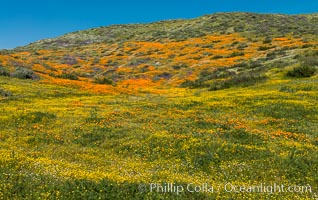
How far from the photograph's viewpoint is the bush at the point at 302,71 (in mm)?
40750

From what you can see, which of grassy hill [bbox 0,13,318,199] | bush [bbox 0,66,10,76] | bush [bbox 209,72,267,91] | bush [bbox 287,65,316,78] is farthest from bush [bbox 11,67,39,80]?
bush [bbox 287,65,316,78]

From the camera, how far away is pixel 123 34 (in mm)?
134125

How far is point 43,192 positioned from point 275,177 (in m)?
9.25

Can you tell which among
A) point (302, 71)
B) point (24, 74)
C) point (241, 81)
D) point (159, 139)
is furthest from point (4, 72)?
point (302, 71)

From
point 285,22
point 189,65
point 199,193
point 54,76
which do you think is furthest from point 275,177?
point 285,22

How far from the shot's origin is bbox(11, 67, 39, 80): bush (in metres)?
44.4

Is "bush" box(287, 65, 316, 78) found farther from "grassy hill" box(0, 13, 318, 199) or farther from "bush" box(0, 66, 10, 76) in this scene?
"bush" box(0, 66, 10, 76)

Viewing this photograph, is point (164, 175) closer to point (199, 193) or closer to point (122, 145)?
point (199, 193)

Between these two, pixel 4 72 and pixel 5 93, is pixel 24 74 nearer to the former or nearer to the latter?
pixel 4 72
